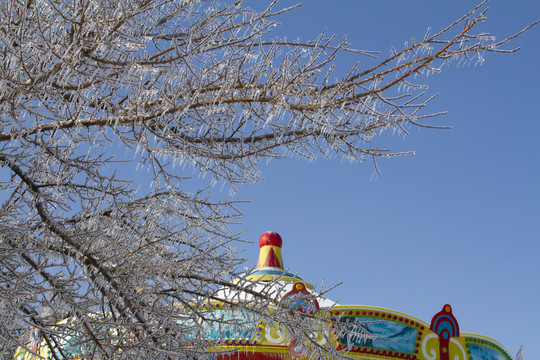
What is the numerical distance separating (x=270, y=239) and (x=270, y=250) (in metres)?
0.30

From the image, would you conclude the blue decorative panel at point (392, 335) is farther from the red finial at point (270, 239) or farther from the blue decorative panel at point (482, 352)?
the red finial at point (270, 239)

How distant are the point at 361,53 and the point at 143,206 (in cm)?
195

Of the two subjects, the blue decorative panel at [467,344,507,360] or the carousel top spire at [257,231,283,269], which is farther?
the carousel top spire at [257,231,283,269]

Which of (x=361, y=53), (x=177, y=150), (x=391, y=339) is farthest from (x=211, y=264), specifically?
(x=391, y=339)

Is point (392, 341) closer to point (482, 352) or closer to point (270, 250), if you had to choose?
point (482, 352)

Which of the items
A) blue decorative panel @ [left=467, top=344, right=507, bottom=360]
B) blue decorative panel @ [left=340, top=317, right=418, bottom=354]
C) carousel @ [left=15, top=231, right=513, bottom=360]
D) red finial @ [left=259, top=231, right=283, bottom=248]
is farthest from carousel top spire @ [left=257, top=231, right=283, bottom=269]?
blue decorative panel @ [left=467, top=344, right=507, bottom=360]

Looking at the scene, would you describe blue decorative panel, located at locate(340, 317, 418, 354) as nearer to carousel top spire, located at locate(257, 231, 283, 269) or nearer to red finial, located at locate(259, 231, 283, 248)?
carousel top spire, located at locate(257, 231, 283, 269)

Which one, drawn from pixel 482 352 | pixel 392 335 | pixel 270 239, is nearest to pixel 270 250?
pixel 270 239

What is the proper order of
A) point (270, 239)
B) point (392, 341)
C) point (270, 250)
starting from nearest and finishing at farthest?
point (392, 341) → point (270, 250) → point (270, 239)

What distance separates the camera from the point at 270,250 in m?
11.8

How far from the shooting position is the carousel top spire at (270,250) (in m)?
11.7

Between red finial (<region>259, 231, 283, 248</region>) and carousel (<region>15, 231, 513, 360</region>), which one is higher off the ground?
red finial (<region>259, 231, 283, 248</region>)

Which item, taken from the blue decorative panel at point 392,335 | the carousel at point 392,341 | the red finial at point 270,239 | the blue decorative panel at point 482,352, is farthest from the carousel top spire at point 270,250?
the blue decorative panel at point 482,352

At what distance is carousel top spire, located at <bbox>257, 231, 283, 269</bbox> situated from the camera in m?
11.7
